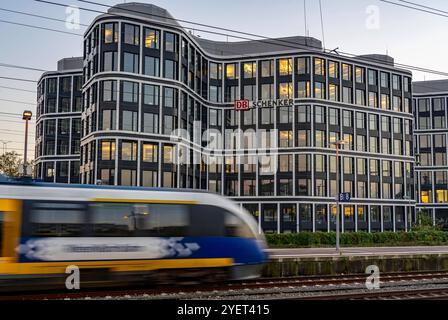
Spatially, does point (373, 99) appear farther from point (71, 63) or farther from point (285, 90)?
point (71, 63)

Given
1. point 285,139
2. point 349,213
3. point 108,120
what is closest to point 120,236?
point 108,120

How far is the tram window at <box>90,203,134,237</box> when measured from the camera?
1566cm

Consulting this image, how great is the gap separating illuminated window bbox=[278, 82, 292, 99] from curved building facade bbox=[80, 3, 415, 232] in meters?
0.16

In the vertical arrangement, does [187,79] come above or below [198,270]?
above

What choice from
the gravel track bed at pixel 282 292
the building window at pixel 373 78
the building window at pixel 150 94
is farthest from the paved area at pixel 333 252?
the building window at pixel 373 78

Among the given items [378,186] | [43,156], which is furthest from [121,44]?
[378,186]

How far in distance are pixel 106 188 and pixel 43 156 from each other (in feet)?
255

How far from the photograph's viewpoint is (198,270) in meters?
16.9

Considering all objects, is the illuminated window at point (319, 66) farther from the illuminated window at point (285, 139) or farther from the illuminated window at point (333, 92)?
the illuminated window at point (285, 139)

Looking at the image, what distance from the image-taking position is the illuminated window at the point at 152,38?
62.9 m

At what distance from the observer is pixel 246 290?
16.7 m

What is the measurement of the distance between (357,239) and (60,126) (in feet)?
200

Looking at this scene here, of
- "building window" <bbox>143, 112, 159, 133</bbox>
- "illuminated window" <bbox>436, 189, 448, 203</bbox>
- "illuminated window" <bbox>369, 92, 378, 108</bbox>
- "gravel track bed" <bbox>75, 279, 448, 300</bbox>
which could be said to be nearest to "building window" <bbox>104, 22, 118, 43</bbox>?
"building window" <bbox>143, 112, 159, 133</bbox>
